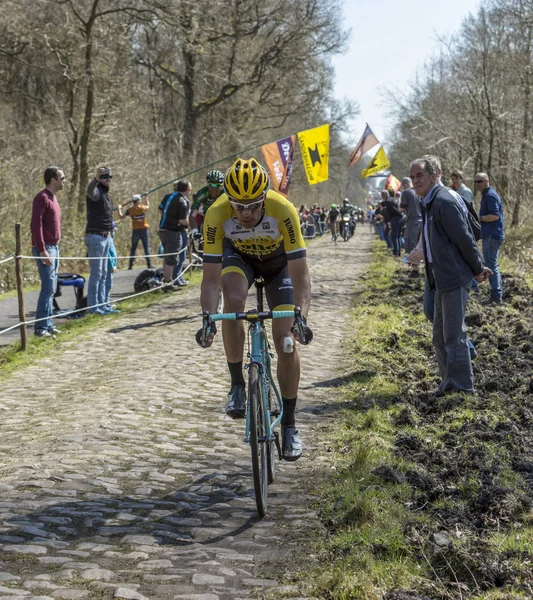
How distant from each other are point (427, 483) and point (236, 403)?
135 cm

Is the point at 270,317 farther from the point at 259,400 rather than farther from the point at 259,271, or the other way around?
the point at 259,271

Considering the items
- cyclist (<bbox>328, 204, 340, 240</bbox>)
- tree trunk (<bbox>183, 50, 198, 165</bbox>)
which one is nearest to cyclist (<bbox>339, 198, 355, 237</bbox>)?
cyclist (<bbox>328, 204, 340, 240</bbox>)

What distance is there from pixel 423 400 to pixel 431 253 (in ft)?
4.58

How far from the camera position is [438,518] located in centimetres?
506

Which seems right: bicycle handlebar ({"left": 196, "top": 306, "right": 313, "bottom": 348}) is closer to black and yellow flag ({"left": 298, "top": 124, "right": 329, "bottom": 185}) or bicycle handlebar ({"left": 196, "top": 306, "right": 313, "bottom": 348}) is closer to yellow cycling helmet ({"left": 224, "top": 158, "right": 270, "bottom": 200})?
yellow cycling helmet ({"left": 224, "top": 158, "right": 270, "bottom": 200})

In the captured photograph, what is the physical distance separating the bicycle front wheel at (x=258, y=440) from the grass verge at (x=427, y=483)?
0.41 meters

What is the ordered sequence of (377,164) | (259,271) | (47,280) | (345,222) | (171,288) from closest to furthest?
(259,271)
(47,280)
(171,288)
(377,164)
(345,222)

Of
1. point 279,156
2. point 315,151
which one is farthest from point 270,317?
point 279,156

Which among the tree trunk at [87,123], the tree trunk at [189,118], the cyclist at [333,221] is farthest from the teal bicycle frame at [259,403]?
the cyclist at [333,221]

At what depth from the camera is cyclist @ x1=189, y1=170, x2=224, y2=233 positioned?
44.2 ft

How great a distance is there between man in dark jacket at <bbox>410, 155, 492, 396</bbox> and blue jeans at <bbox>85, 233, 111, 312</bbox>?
7062 mm

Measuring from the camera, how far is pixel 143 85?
3831 centimetres

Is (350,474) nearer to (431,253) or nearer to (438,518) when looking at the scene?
(438,518)

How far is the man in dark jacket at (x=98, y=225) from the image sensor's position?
13523 mm
